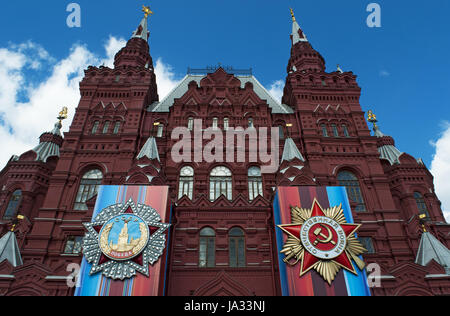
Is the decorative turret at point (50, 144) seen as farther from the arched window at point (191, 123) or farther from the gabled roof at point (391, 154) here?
the gabled roof at point (391, 154)

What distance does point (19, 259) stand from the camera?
748 inches

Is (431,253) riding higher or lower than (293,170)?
lower

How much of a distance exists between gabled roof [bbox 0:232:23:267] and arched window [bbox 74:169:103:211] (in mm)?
4140

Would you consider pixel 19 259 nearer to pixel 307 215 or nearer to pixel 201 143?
pixel 201 143

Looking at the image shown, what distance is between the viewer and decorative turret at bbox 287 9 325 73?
3406 centimetres

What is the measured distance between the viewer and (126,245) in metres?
16.9

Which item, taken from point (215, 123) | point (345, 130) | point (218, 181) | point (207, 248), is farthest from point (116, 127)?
point (345, 130)

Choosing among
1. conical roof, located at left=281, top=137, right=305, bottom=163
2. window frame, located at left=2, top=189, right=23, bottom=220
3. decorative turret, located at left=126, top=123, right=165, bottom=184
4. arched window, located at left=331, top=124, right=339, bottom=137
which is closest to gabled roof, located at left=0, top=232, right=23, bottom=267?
window frame, located at left=2, top=189, right=23, bottom=220

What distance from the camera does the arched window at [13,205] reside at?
76.0ft

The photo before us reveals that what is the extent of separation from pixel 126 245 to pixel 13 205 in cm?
1243

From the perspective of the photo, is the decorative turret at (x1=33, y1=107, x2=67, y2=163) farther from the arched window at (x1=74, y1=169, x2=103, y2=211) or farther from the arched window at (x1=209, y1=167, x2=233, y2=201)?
the arched window at (x1=209, y1=167, x2=233, y2=201)

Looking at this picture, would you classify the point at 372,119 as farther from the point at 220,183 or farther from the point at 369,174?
the point at 220,183
